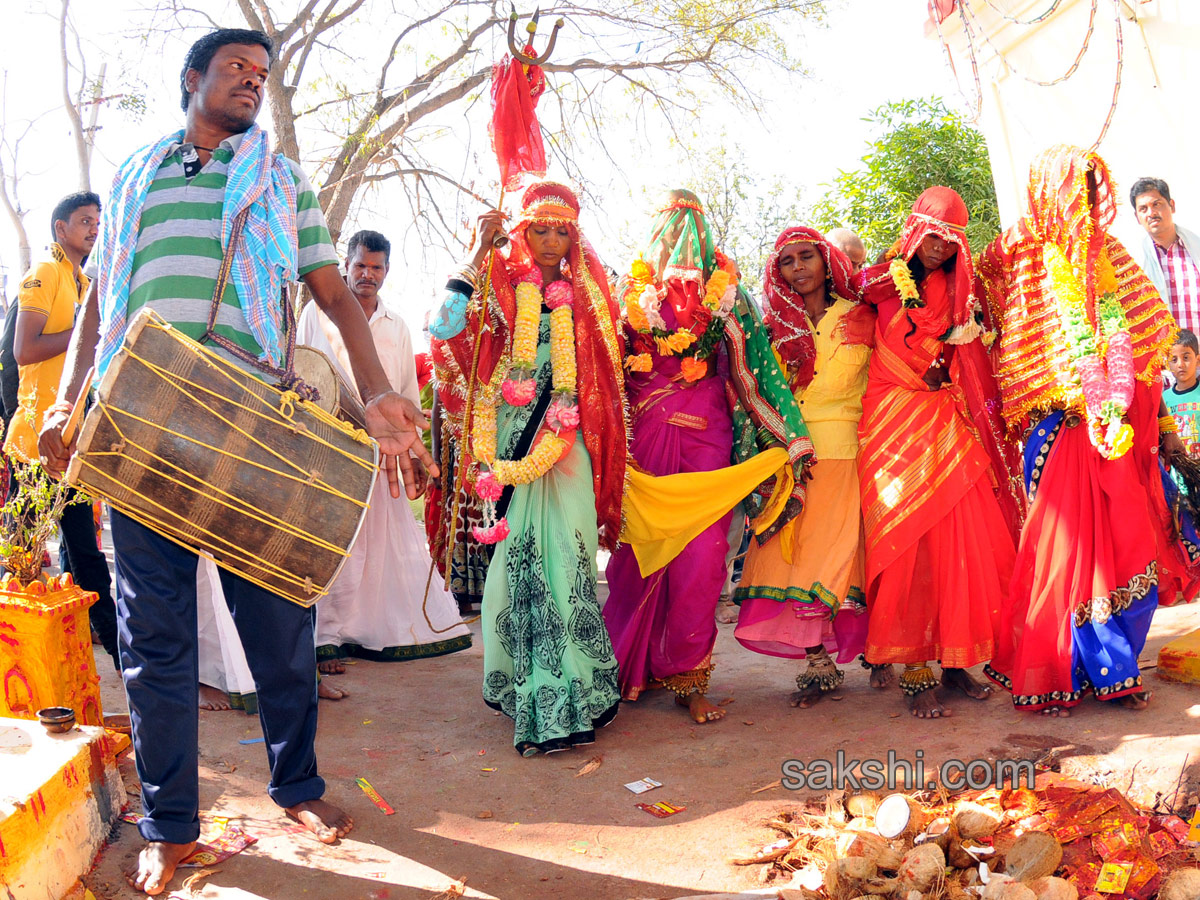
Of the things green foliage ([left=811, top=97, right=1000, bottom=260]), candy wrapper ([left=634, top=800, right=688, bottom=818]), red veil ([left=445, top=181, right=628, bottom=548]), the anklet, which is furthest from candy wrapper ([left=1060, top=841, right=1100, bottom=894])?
green foliage ([left=811, top=97, right=1000, bottom=260])

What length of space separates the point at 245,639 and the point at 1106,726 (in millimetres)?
3023

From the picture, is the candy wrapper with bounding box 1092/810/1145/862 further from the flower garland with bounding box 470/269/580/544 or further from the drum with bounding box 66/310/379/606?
the flower garland with bounding box 470/269/580/544

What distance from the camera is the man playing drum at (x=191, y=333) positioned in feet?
8.89

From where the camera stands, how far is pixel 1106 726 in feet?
12.1

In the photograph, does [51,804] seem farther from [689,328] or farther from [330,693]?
[689,328]

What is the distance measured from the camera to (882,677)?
4.55 metres

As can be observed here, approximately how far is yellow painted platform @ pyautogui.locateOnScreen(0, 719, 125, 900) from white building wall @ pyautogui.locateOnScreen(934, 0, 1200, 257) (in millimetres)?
5675

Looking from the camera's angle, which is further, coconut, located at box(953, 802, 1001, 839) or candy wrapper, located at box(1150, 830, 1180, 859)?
coconut, located at box(953, 802, 1001, 839)

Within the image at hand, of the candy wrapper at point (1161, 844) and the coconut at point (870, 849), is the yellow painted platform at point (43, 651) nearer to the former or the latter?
the coconut at point (870, 849)

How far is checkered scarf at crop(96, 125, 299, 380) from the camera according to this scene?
9.02 ft

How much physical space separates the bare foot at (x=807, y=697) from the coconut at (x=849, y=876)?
1.80 metres

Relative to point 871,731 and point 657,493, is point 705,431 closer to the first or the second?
point 657,493

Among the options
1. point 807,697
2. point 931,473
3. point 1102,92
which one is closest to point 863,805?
point 807,697

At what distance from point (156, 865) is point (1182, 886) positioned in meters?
2.63
